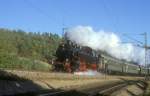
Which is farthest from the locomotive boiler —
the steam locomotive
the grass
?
the grass

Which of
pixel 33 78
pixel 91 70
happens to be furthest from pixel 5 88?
pixel 91 70

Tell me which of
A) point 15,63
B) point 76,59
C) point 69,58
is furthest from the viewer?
point 69,58

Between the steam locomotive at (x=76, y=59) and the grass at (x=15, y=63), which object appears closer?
the grass at (x=15, y=63)

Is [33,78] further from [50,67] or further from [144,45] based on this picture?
[144,45]

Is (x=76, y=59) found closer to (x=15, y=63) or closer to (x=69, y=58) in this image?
(x=69, y=58)

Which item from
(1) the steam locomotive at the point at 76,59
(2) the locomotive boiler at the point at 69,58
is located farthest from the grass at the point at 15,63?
(1) the steam locomotive at the point at 76,59

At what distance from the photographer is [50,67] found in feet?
213

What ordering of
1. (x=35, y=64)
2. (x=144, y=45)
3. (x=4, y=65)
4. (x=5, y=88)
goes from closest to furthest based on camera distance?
(x=5, y=88)
(x=4, y=65)
(x=35, y=64)
(x=144, y=45)

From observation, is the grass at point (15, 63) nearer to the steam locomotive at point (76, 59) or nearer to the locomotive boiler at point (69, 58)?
the locomotive boiler at point (69, 58)

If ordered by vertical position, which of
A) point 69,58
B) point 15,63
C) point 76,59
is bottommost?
point 15,63

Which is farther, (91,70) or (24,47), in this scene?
(24,47)

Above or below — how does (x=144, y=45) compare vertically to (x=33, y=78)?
above

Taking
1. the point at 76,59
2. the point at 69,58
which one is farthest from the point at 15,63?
the point at 76,59

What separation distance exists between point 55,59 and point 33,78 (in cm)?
2470
